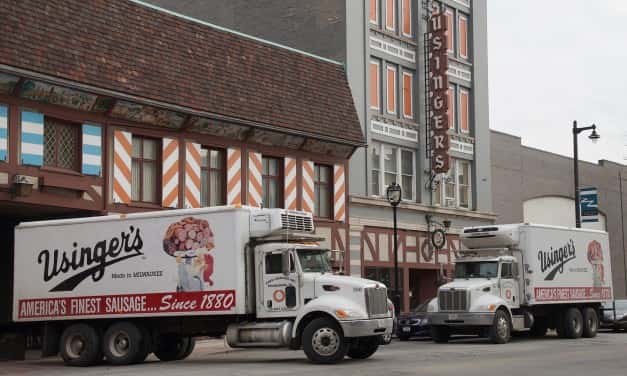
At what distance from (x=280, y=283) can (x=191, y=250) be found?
6.83 feet

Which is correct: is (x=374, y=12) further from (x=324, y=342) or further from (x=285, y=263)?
(x=324, y=342)

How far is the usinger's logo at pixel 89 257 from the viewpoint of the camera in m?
21.8

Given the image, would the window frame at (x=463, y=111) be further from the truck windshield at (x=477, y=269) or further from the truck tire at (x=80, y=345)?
the truck tire at (x=80, y=345)

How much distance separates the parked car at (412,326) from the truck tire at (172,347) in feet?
30.9

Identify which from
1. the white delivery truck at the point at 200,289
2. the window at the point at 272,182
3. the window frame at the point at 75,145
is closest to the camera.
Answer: the white delivery truck at the point at 200,289

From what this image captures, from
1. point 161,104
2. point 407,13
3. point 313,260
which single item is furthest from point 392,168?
point 313,260

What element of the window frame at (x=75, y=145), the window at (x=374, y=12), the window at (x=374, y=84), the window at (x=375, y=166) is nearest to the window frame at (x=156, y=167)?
the window frame at (x=75, y=145)

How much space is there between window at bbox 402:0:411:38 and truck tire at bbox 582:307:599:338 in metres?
14.0

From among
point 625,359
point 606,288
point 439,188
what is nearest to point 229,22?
point 439,188

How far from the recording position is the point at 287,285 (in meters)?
21.0

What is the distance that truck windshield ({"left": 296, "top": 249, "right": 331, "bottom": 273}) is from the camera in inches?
838

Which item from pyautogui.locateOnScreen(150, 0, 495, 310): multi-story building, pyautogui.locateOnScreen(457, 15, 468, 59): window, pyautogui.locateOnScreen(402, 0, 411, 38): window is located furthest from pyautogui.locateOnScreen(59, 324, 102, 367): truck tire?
pyautogui.locateOnScreen(457, 15, 468, 59): window

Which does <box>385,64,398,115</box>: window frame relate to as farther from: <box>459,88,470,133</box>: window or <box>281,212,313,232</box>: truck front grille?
<box>281,212,313,232</box>: truck front grille

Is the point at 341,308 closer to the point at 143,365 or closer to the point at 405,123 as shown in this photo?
the point at 143,365
